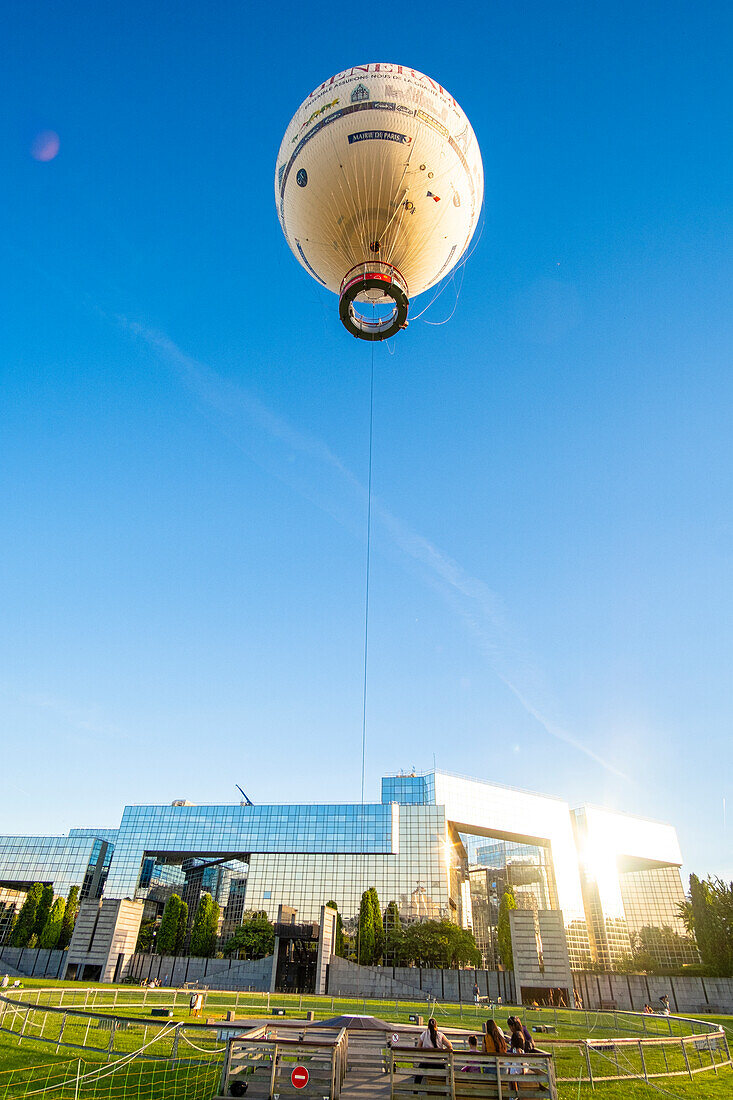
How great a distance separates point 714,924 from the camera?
190ft

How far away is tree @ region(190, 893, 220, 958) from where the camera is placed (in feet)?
229

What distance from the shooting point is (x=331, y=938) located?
47469 mm

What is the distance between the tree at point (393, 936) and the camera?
235ft

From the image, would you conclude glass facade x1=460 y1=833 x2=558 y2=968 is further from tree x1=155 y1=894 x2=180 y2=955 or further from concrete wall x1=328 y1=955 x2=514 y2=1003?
tree x1=155 y1=894 x2=180 y2=955

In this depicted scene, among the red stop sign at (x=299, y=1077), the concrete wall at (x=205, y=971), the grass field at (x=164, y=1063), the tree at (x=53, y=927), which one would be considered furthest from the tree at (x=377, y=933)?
the red stop sign at (x=299, y=1077)

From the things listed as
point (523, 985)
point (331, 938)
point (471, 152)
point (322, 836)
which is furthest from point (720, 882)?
point (471, 152)

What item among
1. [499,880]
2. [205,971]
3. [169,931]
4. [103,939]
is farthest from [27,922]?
[499,880]

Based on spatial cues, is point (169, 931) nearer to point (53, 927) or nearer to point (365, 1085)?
point (53, 927)

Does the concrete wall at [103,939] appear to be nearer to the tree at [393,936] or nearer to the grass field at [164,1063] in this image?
the grass field at [164,1063]

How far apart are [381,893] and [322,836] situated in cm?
1107

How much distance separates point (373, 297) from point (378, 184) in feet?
12.0

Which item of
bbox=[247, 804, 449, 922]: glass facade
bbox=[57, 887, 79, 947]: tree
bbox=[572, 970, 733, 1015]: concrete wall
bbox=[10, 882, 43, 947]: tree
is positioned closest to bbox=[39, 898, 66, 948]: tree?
bbox=[57, 887, 79, 947]: tree

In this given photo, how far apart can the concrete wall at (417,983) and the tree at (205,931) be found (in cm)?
2078

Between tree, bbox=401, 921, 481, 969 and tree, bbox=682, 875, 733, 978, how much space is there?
24.9 metres
